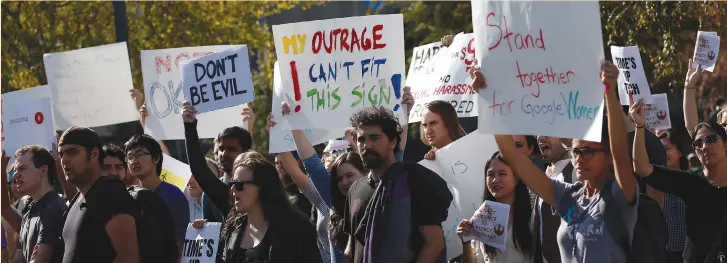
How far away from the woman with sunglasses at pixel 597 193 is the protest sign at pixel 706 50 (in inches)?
158

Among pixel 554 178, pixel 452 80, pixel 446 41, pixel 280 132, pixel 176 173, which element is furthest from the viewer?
pixel 176 173

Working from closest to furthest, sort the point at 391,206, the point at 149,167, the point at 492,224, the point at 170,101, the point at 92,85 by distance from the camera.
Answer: the point at 391,206 < the point at 492,224 < the point at 149,167 < the point at 170,101 < the point at 92,85

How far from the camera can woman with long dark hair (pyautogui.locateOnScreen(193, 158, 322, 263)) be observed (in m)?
6.39

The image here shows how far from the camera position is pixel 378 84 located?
8438 mm

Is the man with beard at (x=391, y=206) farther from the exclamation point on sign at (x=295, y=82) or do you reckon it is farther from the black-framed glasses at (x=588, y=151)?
the exclamation point on sign at (x=295, y=82)

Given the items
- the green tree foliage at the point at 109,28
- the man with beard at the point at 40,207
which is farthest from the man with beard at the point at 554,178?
the green tree foliage at the point at 109,28

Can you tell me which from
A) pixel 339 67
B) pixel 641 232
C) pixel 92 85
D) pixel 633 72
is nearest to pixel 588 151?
pixel 641 232

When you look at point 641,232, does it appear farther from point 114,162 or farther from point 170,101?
point 170,101

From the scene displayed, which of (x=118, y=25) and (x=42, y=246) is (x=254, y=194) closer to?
(x=42, y=246)

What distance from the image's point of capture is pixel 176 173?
10.2 meters

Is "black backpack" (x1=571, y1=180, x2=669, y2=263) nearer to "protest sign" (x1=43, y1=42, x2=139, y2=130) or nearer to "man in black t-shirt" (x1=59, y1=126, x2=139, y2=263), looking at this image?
"man in black t-shirt" (x1=59, y1=126, x2=139, y2=263)

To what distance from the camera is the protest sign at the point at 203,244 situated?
6.95 meters

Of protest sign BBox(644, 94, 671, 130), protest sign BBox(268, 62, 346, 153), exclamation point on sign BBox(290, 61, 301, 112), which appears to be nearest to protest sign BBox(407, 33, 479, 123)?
protest sign BBox(268, 62, 346, 153)

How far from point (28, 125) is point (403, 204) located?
14.2ft
